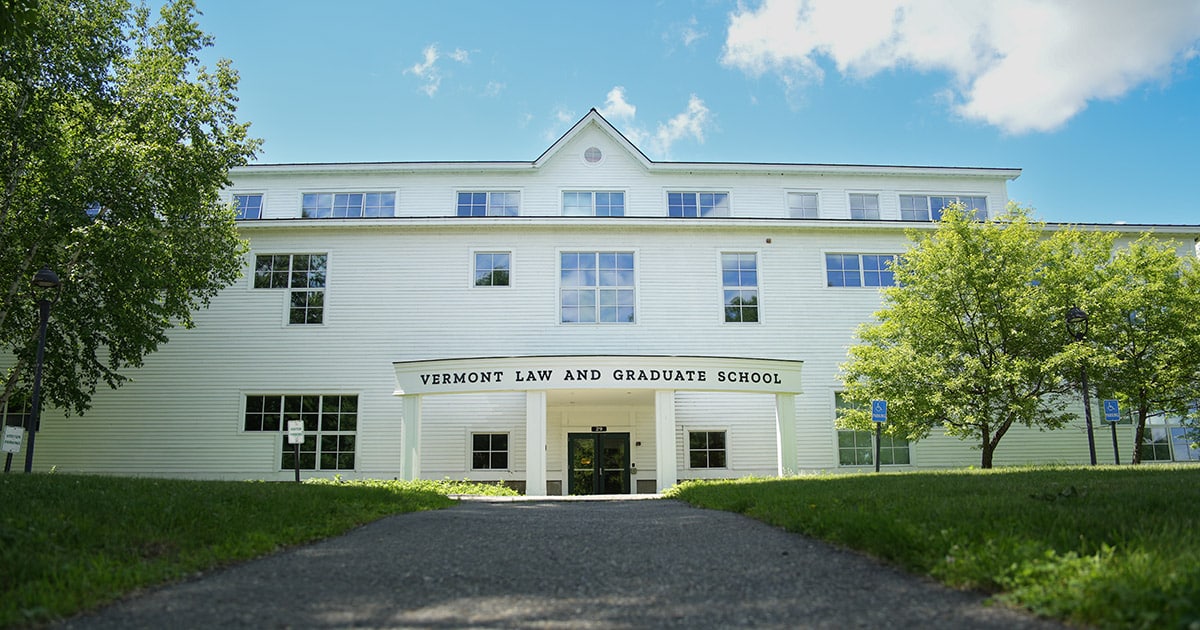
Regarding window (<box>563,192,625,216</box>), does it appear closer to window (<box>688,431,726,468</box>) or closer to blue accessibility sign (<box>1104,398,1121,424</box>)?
window (<box>688,431,726,468</box>)

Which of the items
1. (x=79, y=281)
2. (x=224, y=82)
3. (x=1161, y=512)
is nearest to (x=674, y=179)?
(x=224, y=82)

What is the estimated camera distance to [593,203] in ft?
85.1

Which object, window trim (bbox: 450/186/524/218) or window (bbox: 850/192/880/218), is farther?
window (bbox: 850/192/880/218)

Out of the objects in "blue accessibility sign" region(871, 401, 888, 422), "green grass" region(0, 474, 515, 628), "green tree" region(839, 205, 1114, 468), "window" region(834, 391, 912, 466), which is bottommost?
"green grass" region(0, 474, 515, 628)

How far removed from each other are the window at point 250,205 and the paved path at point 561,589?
2061cm

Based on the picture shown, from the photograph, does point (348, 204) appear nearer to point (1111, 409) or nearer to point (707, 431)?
point (707, 431)

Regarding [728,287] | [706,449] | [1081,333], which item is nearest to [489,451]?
[706,449]

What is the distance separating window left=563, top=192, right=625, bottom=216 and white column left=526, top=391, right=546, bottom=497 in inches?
312

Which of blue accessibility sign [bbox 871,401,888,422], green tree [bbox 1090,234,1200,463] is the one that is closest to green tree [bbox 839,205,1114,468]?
green tree [bbox 1090,234,1200,463]

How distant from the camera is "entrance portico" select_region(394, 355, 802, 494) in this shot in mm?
19766

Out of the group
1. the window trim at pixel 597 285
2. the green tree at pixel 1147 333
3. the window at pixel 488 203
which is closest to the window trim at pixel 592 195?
the window at pixel 488 203

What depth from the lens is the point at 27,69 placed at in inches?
631

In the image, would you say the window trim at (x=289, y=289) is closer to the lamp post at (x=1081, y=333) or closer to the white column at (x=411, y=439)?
the white column at (x=411, y=439)

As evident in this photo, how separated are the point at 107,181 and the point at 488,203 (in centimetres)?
1098
